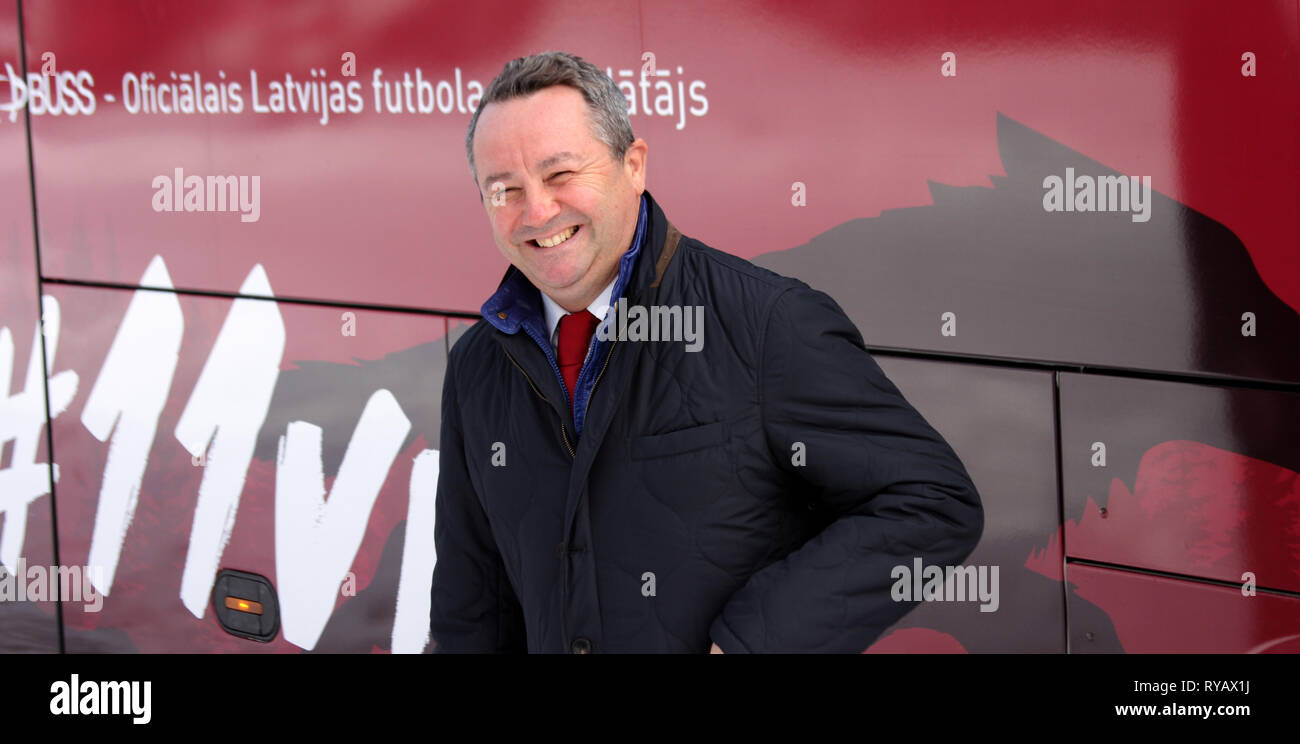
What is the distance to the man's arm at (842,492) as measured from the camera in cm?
133

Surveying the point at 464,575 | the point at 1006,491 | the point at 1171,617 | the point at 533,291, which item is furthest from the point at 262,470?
the point at 1171,617

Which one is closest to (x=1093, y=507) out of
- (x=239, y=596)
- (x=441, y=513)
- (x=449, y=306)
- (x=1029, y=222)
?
(x=1029, y=222)

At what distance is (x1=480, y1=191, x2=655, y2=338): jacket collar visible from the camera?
1.46 meters

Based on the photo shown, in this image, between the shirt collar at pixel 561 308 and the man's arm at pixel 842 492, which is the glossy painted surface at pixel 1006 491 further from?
the shirt collar at pixel 561 308

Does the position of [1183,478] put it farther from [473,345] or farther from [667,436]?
[473,345]

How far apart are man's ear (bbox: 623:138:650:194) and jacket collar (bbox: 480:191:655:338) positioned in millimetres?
27

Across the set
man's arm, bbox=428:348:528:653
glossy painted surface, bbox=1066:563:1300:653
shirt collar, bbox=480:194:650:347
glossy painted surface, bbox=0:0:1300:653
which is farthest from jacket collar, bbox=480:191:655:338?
glossy painted surface, bbox=1066:563:1300:653

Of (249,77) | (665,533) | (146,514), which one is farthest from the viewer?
(146,514)

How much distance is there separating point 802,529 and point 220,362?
181 centimetres

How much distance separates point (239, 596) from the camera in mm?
2756

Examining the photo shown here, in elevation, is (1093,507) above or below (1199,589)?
above

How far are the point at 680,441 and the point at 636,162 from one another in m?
0.39

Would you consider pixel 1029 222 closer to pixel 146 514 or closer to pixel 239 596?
pixel 239 596

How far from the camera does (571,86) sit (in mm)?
1411
